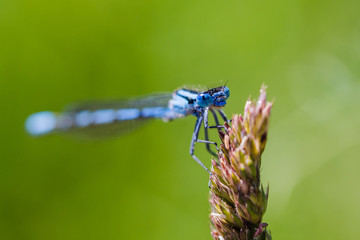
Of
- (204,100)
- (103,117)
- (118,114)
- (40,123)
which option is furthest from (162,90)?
(204,100)

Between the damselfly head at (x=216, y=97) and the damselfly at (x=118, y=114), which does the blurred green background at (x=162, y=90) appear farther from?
the damselfly head at (x=216, y=97)

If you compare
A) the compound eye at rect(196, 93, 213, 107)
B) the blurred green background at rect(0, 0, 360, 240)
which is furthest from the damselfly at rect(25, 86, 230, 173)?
the blurred green background at rect(0, 0, 360, 240)

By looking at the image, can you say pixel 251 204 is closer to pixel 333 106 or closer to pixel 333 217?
pixel 333 217

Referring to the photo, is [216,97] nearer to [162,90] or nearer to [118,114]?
[162,90]

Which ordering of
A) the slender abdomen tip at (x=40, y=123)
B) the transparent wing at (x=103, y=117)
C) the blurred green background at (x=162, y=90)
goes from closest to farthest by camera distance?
the blurred green background at (x=162, y=90)
the transparent wing at (x=103, y=117)
the slender abdomen tip at (x=40, y=123)

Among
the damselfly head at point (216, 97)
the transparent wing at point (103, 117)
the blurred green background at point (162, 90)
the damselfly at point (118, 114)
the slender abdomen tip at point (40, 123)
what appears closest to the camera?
the damselfly head at point (216, 97)

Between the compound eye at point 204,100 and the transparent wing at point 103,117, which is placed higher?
the transparent wing at point 103,117

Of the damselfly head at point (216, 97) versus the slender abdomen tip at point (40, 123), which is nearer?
the damselfly head at point (216, 97)

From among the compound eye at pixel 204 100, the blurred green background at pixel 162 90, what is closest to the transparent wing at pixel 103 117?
the blurred green background at pixel 162 90

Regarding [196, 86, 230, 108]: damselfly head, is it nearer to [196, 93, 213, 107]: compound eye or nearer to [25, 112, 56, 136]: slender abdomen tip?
[196, 93, 213, 107]: compound eye
